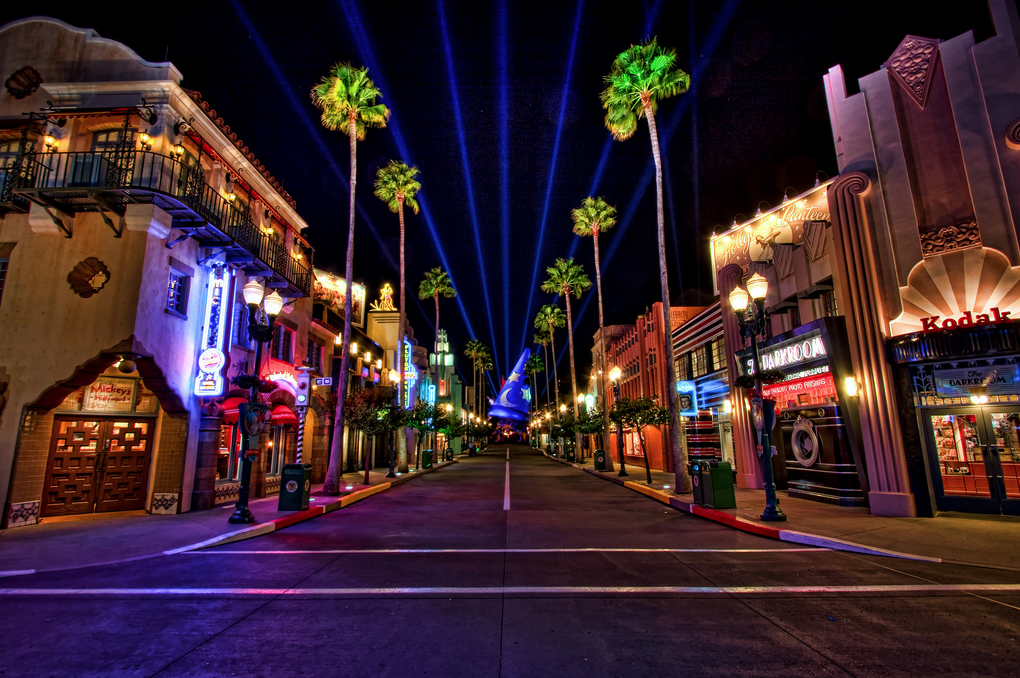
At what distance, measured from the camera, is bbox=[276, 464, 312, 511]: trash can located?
14.6 meters

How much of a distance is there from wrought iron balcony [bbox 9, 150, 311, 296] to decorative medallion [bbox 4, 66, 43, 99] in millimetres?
2297

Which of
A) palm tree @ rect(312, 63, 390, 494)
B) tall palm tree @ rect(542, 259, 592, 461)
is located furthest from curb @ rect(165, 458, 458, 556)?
tall palm tree @ rect(542, 259, 592, 461)

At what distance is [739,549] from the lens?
9594 mm

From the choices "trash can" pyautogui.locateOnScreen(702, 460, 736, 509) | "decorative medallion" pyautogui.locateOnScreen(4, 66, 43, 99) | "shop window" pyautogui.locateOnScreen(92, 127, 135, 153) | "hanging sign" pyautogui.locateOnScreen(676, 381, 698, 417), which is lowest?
"trash can" pyautogui.locateOnScreen(702, 460, 736, 509)

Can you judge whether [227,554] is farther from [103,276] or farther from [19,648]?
[103,276]

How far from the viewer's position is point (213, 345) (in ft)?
51.1

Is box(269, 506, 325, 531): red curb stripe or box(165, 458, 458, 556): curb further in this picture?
box(269, 506, 325, 531): red curb stripe

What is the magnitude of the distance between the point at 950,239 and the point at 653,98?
12.4 meters

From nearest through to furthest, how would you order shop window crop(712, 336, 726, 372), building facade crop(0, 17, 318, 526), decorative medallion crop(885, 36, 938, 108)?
building facade crop(0, 17, 318, 526) < decorative medallion crop(885, 36, 938, 108) < shop window crop(712, 336, 726, 372)

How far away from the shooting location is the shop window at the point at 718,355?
24923mm

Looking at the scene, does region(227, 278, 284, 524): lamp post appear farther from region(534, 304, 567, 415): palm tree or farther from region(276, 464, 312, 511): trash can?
region(534, 304, 567, 415): palm tree

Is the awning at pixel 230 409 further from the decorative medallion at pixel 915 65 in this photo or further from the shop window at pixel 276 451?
the decorative medallion at pixel 915 65

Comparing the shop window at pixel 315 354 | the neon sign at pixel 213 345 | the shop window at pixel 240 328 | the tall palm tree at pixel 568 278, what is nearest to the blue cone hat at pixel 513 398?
the tall palm tree at pixel 568 278

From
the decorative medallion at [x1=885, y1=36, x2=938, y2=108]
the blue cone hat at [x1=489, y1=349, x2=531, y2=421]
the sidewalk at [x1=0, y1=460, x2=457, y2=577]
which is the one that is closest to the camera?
the sidewalk at [x1=0, y1=460, x2=457, y2=577]
